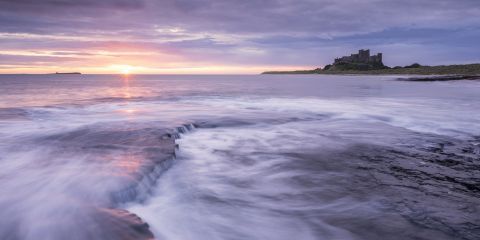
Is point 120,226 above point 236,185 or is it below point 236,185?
above

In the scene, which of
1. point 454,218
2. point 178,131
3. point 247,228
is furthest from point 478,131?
point 247,228

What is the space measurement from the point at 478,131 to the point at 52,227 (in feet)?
35.6

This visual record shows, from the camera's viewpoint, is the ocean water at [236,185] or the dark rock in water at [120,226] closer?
the dark rock in water at [120,226]

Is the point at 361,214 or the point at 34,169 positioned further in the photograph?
the point at 34,169

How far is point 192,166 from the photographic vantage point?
7164 millimetres

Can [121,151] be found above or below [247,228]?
above

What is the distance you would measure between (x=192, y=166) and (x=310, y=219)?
118 inches

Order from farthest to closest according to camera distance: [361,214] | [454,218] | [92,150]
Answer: [92,150] < [361,214] < [454,218]

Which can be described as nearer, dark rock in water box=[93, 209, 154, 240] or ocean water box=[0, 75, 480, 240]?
dark rock in water box=[93, 209, 154, 240]

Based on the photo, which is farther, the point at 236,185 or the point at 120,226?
the point at 236,185

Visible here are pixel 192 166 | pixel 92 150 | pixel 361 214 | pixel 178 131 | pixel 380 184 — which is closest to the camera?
pixel 361 214

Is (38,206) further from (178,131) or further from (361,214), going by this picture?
(178,131)

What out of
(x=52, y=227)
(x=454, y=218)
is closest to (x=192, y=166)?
(x=52, y=227)

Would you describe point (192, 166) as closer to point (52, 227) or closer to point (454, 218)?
point (52, 227)
